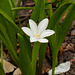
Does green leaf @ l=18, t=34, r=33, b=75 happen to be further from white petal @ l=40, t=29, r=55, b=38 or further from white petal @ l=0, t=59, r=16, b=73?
white petal @ l=0, t=59, r=16, b=73

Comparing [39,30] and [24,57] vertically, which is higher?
[39,30]

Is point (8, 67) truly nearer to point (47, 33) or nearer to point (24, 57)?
point (24, 57)

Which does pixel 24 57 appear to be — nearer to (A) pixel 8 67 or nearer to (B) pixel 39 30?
(B) pixel 39 30

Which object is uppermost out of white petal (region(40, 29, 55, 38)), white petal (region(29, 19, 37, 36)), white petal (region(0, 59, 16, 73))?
white petal (region(29, 19, 37, 36))

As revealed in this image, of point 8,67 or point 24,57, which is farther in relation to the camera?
point 8,67

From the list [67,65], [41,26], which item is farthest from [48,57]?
[41,26]

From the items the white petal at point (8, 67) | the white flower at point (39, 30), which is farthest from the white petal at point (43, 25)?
the white petal at point (8, 67)

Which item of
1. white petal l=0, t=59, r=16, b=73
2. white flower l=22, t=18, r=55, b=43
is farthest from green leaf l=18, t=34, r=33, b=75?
white petal l=0, t=59, r=16, b=73

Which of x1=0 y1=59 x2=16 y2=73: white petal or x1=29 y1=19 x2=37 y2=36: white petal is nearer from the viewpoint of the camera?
x1=29 y1=19 x2=37 y2=36: white petal

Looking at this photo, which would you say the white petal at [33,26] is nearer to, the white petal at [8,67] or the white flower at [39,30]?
the white flower at [39,30]

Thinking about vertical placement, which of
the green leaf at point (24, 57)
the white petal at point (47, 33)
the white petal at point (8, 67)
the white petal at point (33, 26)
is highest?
the white petal at point (33, 26)

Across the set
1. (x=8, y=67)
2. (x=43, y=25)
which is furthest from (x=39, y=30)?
(x=8, y=67)

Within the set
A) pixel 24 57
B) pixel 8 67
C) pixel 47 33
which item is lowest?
pixel 8 67
